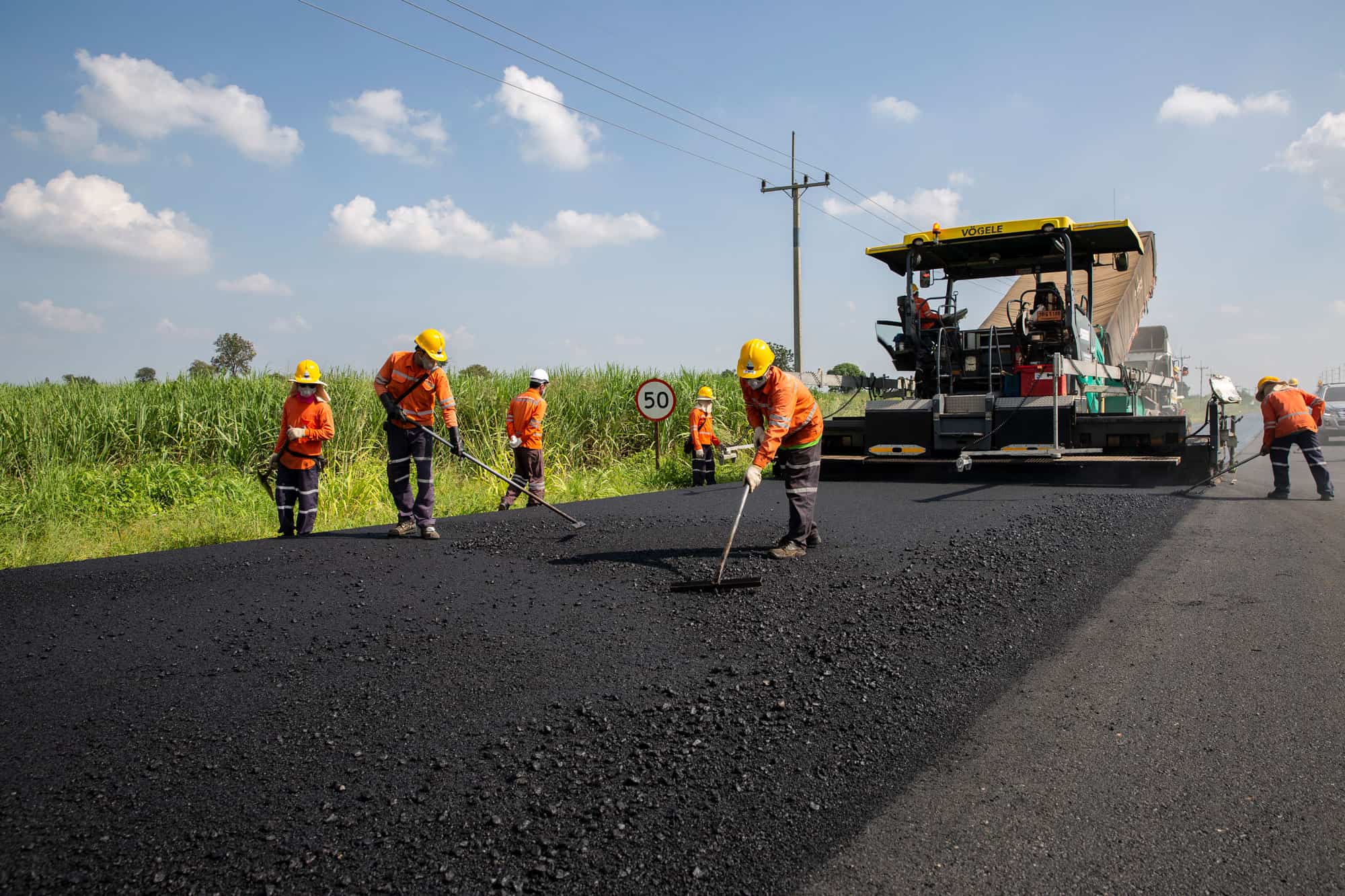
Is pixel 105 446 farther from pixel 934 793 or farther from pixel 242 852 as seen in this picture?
pixel 934 793

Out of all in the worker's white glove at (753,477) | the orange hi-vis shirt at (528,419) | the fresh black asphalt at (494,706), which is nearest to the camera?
the fresh black asphalt at (494,706)

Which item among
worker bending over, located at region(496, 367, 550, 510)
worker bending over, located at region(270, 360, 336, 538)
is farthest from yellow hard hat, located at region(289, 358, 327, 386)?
worker bending over, located at region(496, 367, 550, 510)

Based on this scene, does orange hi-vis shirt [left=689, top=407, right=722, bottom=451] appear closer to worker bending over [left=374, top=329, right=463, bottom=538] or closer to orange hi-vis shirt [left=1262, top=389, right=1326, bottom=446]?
worker bending over [left=374, top=329, right=463, bottom=538]

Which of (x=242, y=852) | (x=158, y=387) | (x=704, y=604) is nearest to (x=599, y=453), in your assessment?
(x=158, y=387)

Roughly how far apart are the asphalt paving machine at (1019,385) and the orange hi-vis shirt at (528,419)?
3.70 m

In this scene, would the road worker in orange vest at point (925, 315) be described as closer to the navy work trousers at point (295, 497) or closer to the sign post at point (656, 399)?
the sign post at point (656, 399)

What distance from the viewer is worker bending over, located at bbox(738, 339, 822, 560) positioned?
Answer: 20.4ft

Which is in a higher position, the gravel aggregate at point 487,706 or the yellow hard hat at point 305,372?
the yellow hard hat at point 305,372

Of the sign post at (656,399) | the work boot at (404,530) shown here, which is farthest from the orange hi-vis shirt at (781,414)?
the sign post at (656,399)

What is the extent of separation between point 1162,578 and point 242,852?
524cm

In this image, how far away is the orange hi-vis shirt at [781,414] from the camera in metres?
6.18

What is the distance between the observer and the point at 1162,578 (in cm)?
568

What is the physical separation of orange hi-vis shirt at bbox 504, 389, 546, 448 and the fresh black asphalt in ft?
11.6

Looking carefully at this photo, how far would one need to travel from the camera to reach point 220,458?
12.3 m
